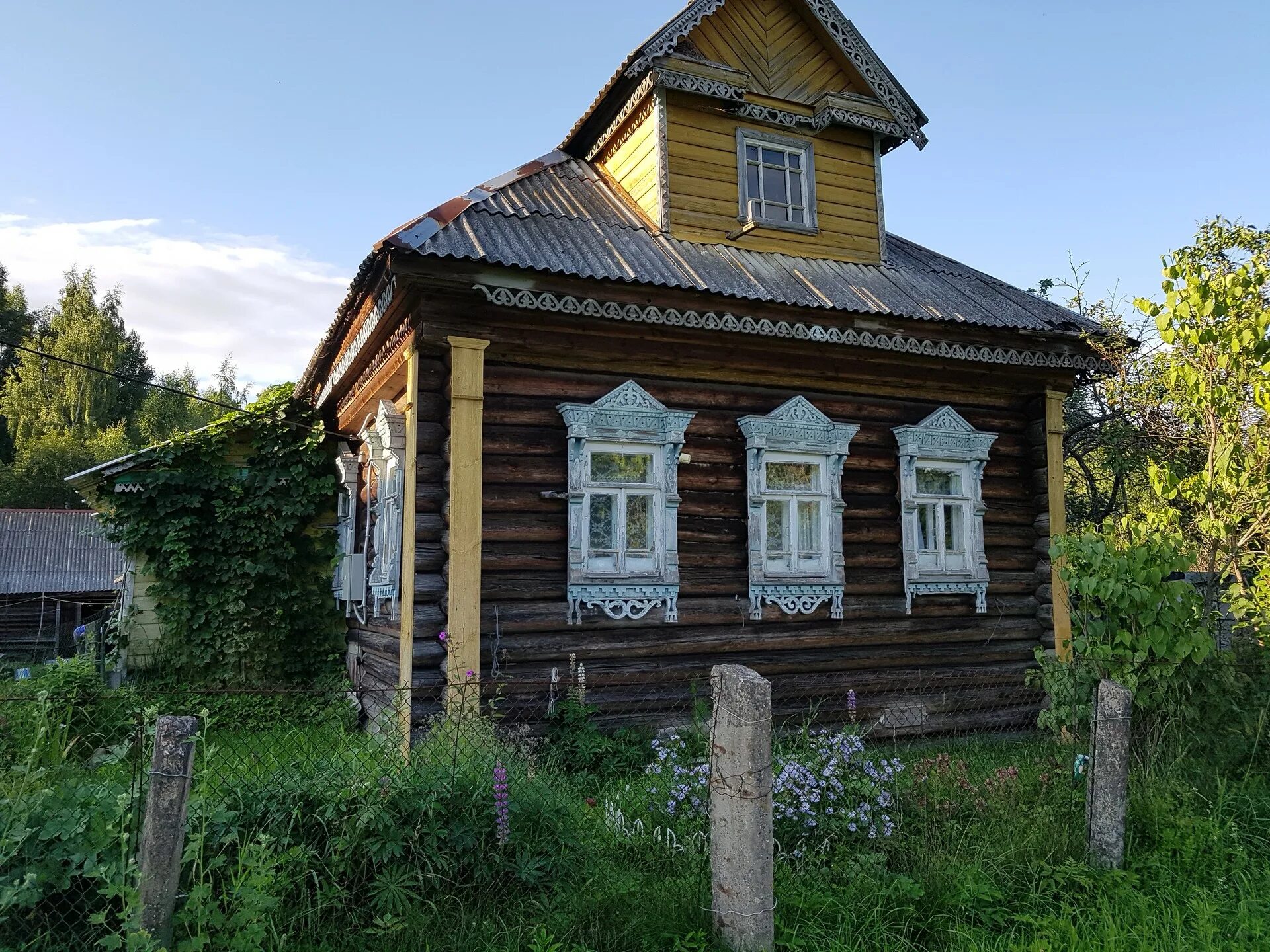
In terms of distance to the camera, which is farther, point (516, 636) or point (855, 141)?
point (855, 141)

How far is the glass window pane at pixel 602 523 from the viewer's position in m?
7.11

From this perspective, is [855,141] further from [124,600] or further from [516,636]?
[124,600]

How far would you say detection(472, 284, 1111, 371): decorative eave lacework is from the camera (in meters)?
6.56

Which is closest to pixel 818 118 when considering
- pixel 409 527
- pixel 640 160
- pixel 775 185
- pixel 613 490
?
pixel 775 185

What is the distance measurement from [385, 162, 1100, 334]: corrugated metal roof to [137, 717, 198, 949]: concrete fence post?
3.83 meters

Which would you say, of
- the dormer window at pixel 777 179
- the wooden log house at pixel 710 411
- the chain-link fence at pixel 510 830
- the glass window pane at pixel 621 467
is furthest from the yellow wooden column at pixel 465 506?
the dormer window at pixel 777 179

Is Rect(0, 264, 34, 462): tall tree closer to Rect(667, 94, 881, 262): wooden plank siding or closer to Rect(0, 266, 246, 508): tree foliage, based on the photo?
Rect(0, 266, 246, 508): tree foliage

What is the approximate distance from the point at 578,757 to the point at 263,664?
5.18 meters

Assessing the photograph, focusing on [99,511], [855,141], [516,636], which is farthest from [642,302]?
[99,511]

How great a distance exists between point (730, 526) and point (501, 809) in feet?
13.8

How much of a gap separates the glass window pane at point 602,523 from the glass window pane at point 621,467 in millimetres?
165

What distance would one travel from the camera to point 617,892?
3596mm

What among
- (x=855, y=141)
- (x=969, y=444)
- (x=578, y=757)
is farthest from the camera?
(x=855, y=141)

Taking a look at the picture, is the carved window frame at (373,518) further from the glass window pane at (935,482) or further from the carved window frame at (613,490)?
the glass window pane at (935,482)
